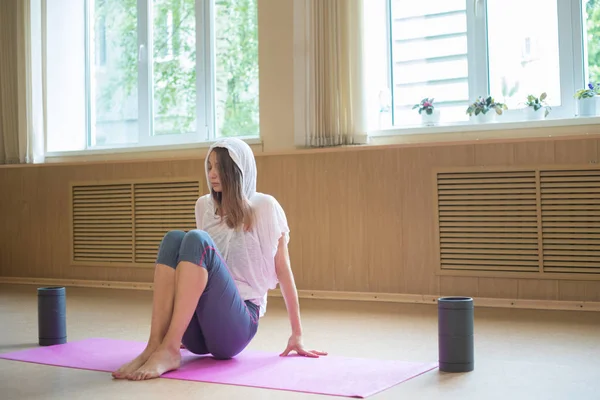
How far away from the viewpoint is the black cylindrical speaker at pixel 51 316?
9.82 ft

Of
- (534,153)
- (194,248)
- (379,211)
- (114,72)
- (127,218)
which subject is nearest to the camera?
(194,248)

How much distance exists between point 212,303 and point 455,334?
78 cm

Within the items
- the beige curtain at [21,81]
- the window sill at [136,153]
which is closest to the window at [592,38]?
the window sill at [136,153]

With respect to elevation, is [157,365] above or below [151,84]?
below

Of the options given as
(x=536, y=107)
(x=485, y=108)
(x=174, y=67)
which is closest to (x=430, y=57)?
(x=485, y=108)

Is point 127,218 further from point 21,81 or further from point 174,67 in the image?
point 21,81

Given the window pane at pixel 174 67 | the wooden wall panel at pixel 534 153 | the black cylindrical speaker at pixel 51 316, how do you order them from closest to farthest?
the black cylindrical speaker at pixel 51 316 < the wooden wall panel at pixel 534 153 < the window pane at pixel 174 67

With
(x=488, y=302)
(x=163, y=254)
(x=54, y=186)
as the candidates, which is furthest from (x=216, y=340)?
(x=54, y=186)

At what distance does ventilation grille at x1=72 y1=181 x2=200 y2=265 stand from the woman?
2.58 meters

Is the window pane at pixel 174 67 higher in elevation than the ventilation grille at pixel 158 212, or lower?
higher

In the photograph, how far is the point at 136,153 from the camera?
18.3 ft

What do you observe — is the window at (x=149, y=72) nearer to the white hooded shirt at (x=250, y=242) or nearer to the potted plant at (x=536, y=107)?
the potted plant at (x=536, y=107)

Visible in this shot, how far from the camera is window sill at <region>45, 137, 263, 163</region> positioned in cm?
527

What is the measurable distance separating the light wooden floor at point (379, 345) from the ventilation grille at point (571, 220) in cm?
31
